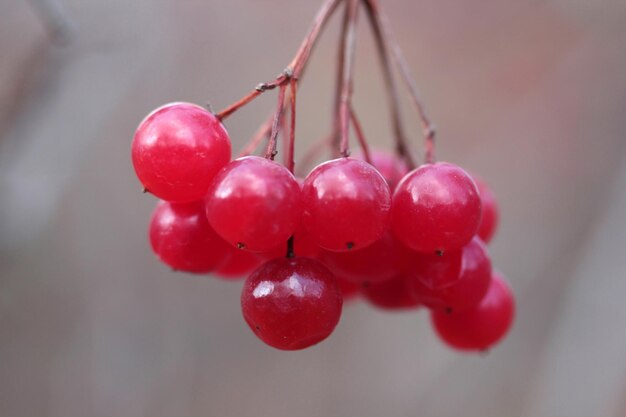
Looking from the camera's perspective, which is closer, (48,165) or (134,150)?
(134,150)

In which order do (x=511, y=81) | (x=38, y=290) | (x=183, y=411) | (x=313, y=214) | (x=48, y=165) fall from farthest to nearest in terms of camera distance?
(x=511, y=81) < (x=183, y=411) < (x=38, y=290) < (x=48, y=165) < (x=313, y=214)

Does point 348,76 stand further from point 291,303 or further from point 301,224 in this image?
point 291,303

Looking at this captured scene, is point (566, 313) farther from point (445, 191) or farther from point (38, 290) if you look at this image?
point (38, 290)

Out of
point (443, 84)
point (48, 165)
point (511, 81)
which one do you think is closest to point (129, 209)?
point (48, 165)

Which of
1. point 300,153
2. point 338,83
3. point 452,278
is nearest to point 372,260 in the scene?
point 452,278

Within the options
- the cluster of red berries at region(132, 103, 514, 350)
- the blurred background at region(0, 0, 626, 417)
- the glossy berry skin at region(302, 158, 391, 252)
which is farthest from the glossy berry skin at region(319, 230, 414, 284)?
the blurred background at region(0, 0, 626, 417)

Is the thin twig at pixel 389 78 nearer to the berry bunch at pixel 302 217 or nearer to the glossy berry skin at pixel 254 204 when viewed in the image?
the berry bunch at pixel 302 217

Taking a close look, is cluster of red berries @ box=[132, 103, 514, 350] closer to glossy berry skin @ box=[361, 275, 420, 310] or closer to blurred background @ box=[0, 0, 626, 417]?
glossy berry skin @ box=[361, 275, 420, 310]
